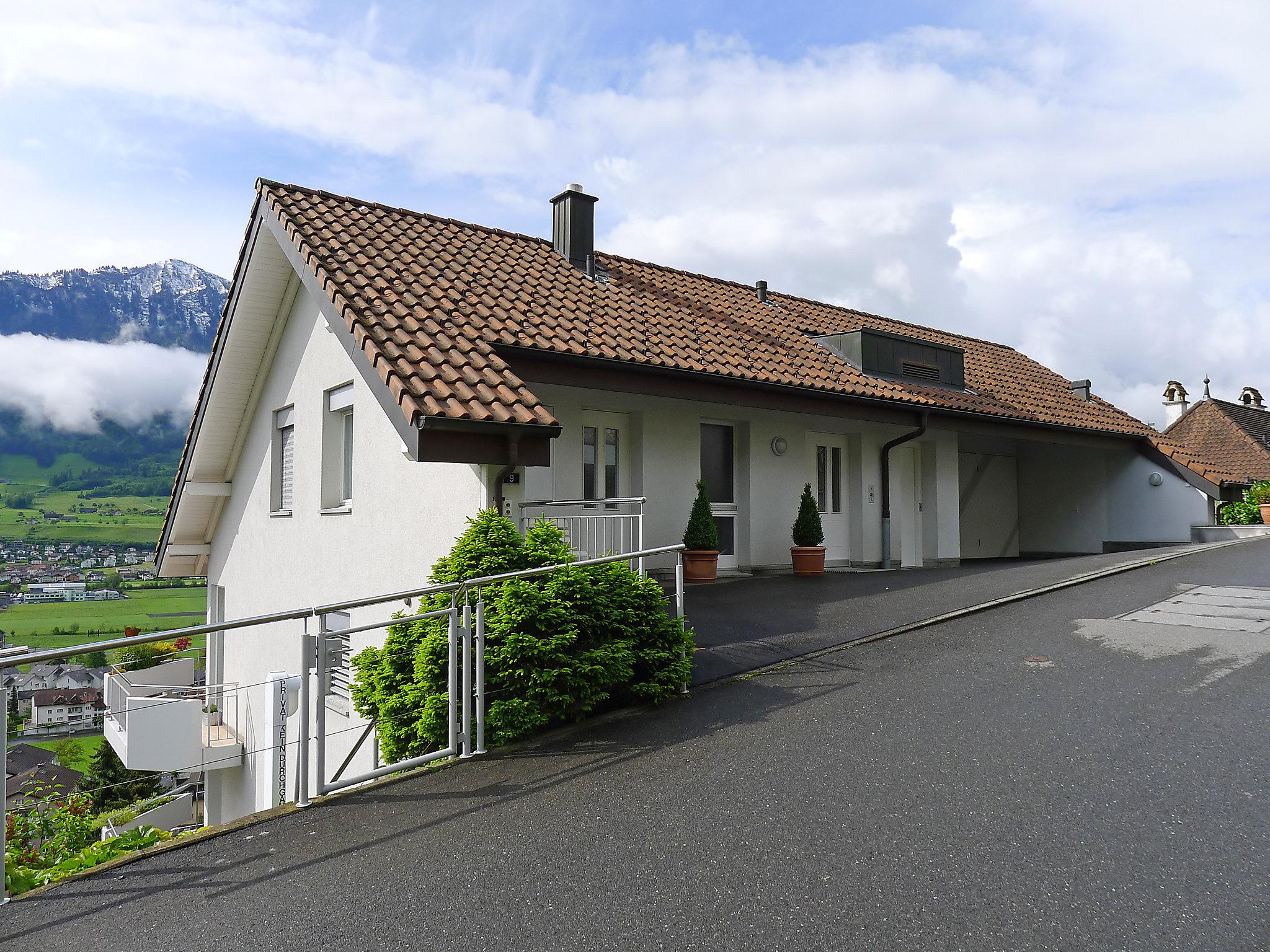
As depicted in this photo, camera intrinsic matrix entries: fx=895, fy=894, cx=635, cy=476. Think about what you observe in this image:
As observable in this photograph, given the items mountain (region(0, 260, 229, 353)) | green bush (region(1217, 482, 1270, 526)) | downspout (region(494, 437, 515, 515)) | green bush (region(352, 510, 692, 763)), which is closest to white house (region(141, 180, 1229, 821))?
downspout (region(494, 437, 515, 515))

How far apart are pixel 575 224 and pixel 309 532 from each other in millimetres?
5860

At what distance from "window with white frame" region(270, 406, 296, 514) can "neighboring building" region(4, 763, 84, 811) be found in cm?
418

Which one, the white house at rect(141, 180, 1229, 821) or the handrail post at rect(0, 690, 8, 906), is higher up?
the white house at rect(141, 180, 1229, 821)

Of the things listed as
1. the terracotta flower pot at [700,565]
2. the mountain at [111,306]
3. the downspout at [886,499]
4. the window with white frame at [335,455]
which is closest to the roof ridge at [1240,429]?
the downspout at [886,499]

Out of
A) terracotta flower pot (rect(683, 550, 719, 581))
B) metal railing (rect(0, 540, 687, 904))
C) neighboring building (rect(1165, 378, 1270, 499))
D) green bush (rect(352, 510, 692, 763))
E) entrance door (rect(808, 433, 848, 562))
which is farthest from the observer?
neighboring building (rect(1165, 378, 1270, 499))

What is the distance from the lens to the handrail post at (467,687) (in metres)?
5.76

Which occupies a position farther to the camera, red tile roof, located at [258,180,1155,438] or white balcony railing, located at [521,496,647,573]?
white balcony railing, located at [521,496,647,573]

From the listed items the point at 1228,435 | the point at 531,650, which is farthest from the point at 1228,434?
the point at 531,650

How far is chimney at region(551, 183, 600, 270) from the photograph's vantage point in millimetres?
13305

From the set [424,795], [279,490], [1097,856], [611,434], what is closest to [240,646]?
[279,490]

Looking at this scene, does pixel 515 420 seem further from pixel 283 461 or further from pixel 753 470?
pixel 753 470

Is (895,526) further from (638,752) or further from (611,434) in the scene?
(638,752)

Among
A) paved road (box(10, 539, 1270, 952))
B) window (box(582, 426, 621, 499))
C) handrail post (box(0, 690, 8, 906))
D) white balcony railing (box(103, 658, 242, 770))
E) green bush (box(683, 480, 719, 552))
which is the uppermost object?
window (box(582, 426, 621, 499))

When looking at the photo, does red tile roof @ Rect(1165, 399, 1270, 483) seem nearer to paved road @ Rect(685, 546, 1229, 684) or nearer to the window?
paved road @ Rect(685, 546, 1229, 684)
